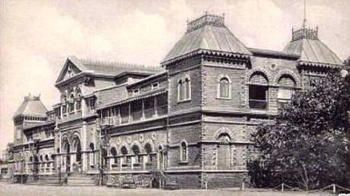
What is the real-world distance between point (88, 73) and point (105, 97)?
249 cm

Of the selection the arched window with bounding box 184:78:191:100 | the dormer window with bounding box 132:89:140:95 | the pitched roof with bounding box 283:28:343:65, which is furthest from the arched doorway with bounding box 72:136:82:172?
the pitched roof with bounding box 283:28:343:65

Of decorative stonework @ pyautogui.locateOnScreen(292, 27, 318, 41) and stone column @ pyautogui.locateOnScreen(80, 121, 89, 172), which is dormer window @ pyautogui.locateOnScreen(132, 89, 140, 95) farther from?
decorative stonework @ pyautogui.locateOnScreen(292, 27, 318, 41)

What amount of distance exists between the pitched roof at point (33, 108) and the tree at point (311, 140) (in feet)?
117

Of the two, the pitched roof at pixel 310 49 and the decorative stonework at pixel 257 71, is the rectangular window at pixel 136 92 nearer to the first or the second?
the pitched roof at pixel 310 49

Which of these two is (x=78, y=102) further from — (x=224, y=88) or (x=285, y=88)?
(x=285, y=88)

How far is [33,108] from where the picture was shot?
58875mm

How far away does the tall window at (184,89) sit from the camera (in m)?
28.0

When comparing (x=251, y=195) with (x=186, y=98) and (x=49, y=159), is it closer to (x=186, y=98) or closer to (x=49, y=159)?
(x=186, y=98)

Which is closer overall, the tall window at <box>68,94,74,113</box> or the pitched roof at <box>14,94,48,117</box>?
the tall window at <box>68,94,74,113</box>

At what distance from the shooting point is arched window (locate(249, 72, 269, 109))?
28.8 m

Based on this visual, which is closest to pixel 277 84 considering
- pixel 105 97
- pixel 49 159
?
pixel 105 97

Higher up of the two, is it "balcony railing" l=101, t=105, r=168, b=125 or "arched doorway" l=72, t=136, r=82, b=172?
"balcony railing" l=101, t=105, r=168, b=125

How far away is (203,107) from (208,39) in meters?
3.18

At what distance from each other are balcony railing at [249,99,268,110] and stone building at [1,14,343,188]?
1.9 inches
